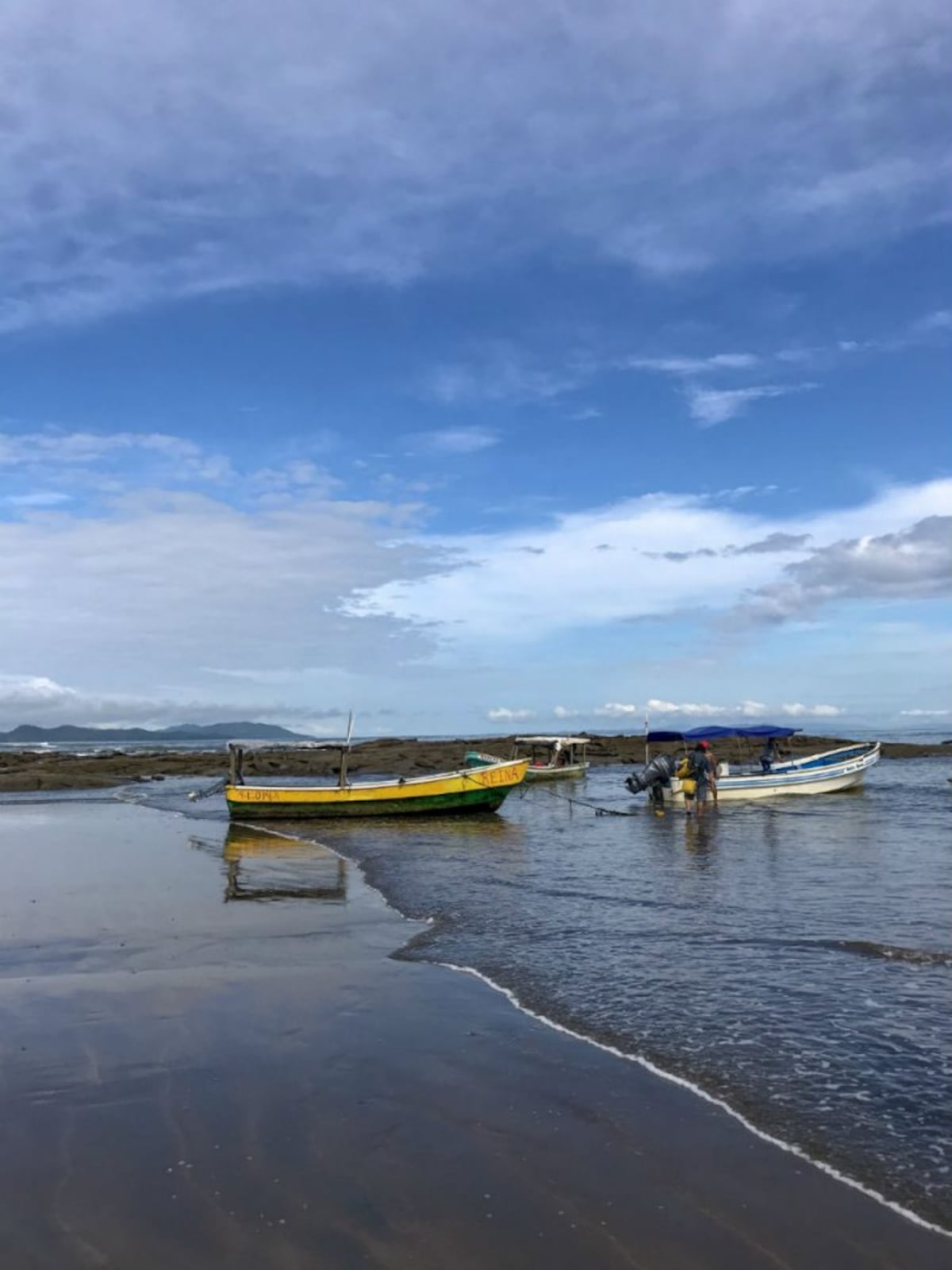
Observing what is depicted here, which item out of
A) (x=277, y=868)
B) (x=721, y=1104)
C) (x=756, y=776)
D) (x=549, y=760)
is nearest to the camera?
(x=721, y=1104)

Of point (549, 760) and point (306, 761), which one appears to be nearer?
point (549, 760)

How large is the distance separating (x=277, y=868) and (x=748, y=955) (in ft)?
39.4

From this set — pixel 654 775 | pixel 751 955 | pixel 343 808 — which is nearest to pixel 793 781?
pixel 654 775

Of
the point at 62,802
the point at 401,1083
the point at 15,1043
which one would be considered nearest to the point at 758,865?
the point at 401,1083

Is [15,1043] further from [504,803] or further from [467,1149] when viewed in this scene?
[504,803]

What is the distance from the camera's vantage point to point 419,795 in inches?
1256

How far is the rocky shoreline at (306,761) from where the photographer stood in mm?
52781

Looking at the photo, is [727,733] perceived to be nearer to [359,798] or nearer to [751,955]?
[359,798]

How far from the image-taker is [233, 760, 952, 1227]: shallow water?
7.23 metres

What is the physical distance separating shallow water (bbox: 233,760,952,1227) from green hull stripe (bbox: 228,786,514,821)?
4581 millimetres

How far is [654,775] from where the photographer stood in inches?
1469

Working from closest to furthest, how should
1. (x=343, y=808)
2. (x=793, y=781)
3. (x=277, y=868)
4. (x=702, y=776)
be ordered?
(x=277, y=868), (x=343, y=808), (x=702, y=776), (x=793, y=781)

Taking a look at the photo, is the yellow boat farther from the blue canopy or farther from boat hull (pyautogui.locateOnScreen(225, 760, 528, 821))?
the blue canopy

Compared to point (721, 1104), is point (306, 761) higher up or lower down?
higher up
